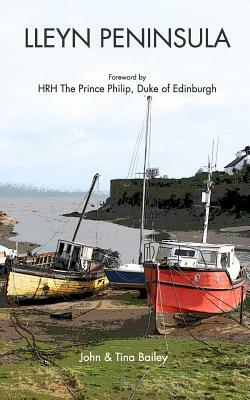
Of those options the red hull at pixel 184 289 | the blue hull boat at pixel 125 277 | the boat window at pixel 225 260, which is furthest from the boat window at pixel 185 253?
the blue hull boat at pixel 125 277

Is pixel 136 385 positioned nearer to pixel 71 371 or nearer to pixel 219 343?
pixel 71 371

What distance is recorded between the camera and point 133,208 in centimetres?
10838

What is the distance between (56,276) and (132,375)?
13.5 metres

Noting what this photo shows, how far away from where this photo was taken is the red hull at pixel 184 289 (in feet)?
66.8

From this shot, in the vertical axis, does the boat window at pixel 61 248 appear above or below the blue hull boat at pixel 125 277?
above

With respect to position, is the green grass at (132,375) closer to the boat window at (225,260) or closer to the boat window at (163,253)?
the boat window at (163,253)

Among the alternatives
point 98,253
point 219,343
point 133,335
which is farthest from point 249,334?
point 98,253

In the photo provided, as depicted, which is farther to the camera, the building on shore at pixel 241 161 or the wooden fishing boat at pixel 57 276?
the building on shore at pixel 241 161

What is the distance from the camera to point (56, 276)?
26.3m

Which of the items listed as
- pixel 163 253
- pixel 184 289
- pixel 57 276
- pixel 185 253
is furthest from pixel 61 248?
pixel 184 289

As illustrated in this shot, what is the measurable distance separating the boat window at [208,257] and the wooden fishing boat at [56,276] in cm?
824

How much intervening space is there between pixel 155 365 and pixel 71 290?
13236 millimetres

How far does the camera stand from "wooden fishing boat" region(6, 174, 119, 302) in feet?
82.3

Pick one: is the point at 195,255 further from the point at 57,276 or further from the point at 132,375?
Result: the point at 132,375
